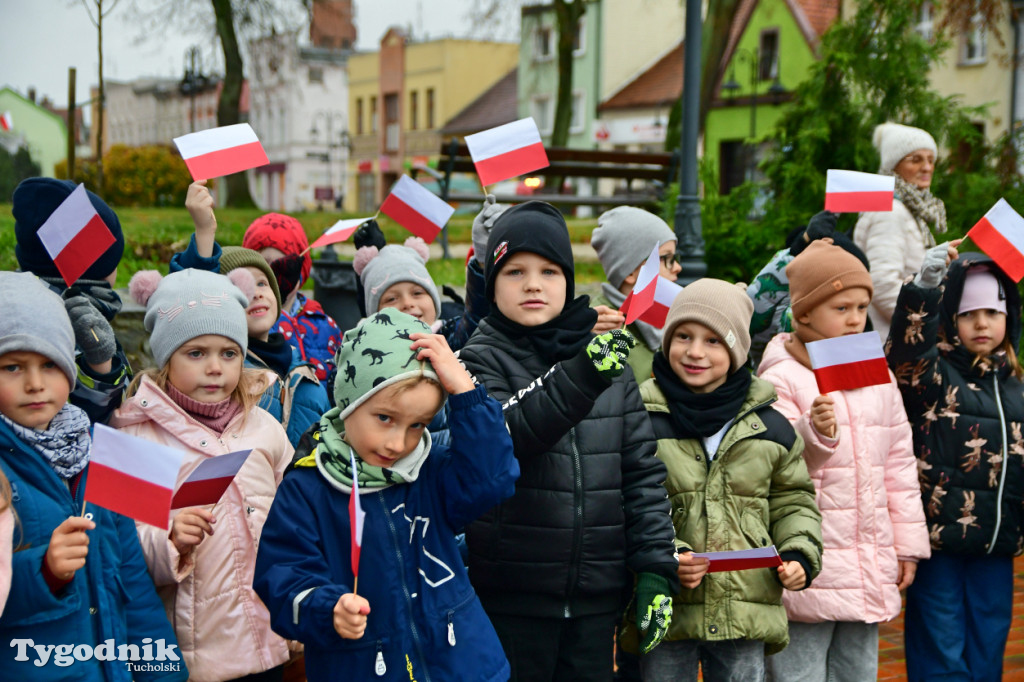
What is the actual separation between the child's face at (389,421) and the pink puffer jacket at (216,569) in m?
0.77

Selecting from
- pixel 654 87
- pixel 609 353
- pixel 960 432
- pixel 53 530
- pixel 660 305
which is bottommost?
pixel 53 530

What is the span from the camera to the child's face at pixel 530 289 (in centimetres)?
292

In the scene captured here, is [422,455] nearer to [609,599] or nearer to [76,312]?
[609,599]

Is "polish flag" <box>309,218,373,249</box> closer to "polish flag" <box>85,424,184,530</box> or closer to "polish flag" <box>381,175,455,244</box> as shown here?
"polish flag" <box>381,175,455,244</box>

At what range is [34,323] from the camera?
2.55 metres

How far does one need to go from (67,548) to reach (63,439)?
0.35m

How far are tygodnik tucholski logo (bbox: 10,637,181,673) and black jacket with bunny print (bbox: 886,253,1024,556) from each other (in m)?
2.70

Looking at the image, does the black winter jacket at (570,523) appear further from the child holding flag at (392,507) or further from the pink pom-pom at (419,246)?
the pink pom-pom at (419,246)

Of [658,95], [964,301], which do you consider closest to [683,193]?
[964,301]

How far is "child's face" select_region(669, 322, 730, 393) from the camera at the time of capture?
3.15 metres

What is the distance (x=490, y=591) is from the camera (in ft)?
9.33

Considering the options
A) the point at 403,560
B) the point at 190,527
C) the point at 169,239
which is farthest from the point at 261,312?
the point at 169,239

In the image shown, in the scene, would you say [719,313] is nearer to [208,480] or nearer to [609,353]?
[609,353]

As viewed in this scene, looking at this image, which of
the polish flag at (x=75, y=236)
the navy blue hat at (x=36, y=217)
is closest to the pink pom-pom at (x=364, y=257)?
the navy blue hat at (x=36, y=217)
